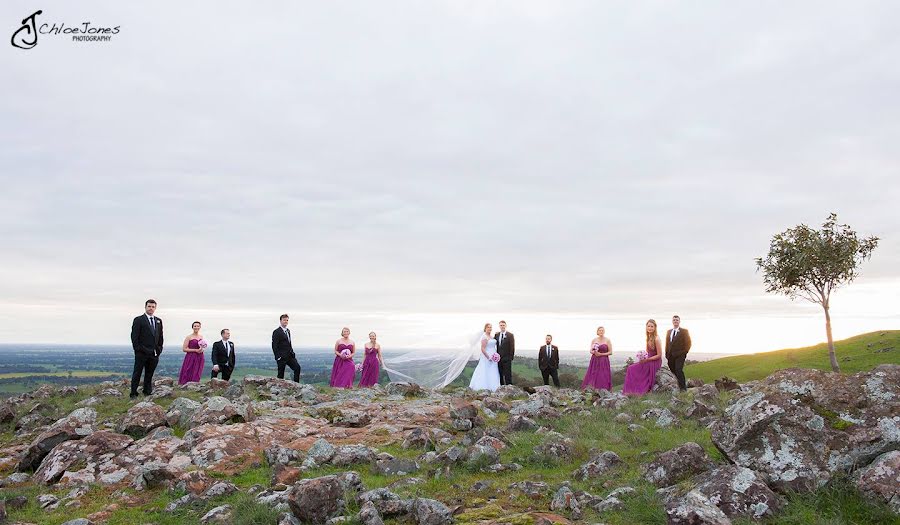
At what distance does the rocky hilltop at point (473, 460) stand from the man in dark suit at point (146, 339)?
2803 millimetres

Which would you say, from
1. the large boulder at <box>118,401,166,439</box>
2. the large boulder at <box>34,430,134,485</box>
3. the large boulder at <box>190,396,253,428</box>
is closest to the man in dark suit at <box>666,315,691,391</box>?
the large boulder at <box>190,396,253,428</box>

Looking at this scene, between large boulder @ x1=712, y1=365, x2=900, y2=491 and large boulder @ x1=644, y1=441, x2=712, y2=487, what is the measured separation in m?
0.42

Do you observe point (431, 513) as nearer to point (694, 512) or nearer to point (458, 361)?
point (694, 512)

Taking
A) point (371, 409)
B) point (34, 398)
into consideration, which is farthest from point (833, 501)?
point (34, 398)

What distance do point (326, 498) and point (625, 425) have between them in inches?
360

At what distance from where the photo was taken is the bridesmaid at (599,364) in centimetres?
2850

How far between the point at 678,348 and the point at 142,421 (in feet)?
66.6

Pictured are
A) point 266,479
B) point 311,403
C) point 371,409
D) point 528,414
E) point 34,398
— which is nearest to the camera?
point 266,479

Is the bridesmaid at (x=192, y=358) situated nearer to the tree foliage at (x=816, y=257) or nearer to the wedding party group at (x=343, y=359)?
the wedding party group at (x=343, y=359)

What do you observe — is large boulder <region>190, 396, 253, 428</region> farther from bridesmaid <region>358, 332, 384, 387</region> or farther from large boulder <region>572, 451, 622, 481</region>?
bridesmaid <region>358, 332, 384, 387</region>

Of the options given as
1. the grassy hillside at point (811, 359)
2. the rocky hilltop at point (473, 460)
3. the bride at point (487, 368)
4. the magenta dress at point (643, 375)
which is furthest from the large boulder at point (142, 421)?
the grassy hillside at point (811, 359)

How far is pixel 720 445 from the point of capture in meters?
10.6

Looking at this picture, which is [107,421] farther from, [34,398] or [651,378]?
[651,378]

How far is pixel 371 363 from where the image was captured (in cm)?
3025
